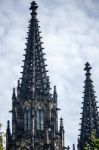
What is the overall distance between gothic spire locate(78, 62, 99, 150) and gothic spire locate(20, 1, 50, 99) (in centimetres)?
769

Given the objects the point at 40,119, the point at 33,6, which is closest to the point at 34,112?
the point at 40,119

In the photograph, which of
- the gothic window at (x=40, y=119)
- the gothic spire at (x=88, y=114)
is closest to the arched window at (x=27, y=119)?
the gothic window at (x=40, y=119)

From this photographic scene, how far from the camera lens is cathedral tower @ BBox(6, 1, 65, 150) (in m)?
65.8

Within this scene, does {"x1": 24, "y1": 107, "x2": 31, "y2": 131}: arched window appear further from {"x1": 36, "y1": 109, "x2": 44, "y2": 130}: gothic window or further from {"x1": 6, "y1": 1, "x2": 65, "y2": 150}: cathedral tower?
{"x1": 36, "y1": 109, "x2": 44, "y2": 130}: gothic window

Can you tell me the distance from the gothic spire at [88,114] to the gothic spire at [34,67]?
769 centimetres

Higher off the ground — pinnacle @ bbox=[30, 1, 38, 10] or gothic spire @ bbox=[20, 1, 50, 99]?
pinnacle @ bbox=[30, 1, 38, 10]

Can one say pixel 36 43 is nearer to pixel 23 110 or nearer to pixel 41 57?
pixel 41 57

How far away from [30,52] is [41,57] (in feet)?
5.14

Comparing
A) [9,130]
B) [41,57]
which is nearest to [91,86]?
[41,57]

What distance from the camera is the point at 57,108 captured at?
69.3m

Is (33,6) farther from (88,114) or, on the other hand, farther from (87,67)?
(88,114)

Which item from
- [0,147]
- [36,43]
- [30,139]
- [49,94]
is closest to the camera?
[0,147]

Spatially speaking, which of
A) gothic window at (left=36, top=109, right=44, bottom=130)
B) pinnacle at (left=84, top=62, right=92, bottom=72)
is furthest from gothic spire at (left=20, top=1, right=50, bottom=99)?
pinnacle at (left=84, top=62, right=92, bottom=72)

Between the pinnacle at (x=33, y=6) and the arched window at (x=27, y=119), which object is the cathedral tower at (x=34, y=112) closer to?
the arched window at (x=27, y=119)
